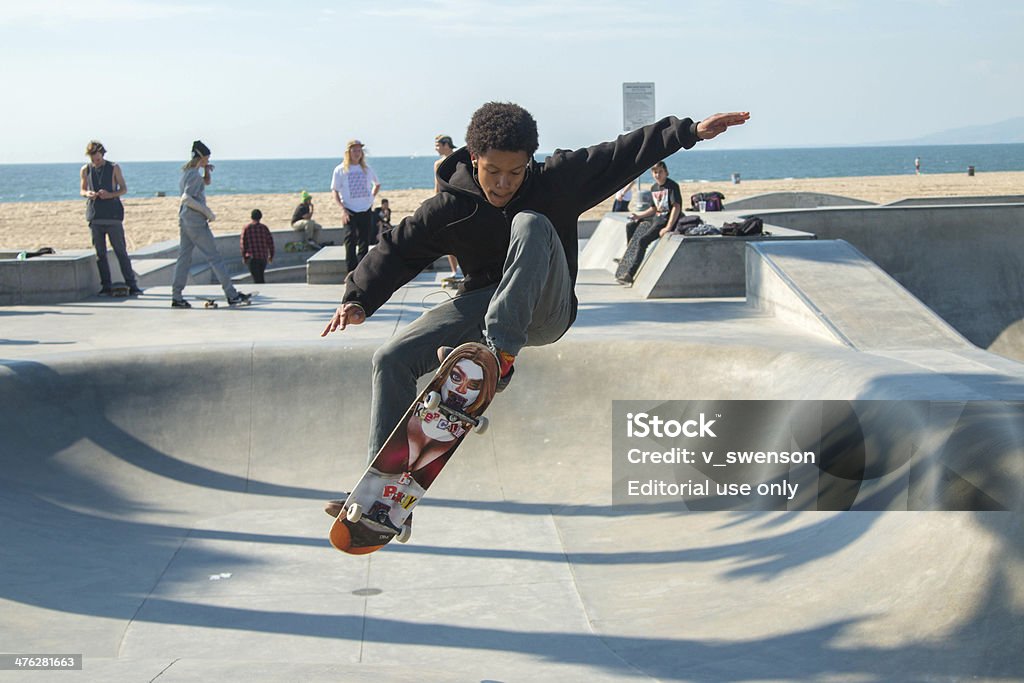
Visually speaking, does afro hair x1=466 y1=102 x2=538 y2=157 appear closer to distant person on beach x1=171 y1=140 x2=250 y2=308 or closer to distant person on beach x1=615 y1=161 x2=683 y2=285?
distant person on beach x1=171 y1=140 x2=250 y2=308

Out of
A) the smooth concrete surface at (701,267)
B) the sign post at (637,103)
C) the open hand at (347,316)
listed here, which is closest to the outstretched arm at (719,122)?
the open hand at (347,316)

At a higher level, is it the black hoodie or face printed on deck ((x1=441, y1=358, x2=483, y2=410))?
the black hoodie

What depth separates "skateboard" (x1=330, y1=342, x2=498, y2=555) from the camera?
4348 mm

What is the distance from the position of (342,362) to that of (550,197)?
13.7 feet

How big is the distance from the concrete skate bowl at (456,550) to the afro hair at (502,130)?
225 cm

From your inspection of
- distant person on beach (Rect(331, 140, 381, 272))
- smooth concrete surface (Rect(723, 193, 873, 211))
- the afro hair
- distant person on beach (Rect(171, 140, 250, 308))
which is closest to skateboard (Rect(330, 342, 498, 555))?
the afro hair

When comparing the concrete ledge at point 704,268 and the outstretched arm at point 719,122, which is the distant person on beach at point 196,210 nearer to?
the concrete ledge at point 704,268

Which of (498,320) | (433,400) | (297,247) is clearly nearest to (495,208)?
(498,320)

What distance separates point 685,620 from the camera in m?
5.42

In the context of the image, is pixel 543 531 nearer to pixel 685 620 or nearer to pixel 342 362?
pixel 685 620

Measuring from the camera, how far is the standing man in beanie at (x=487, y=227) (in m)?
4.55

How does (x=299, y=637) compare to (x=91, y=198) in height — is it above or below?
below

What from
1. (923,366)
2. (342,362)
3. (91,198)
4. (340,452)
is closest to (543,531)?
(340,452)

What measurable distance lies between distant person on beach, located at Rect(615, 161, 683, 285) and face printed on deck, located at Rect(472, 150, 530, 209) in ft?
27.1
